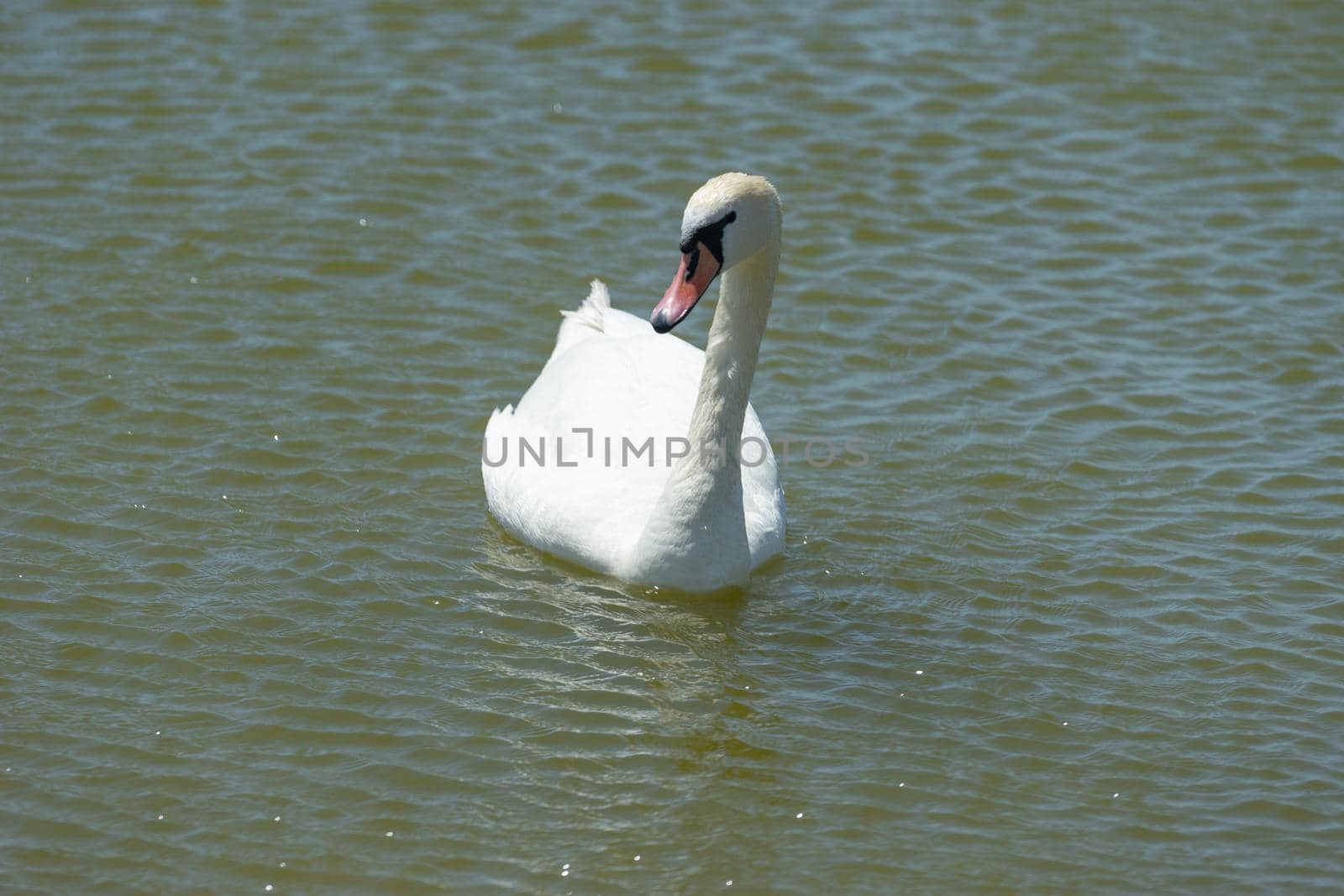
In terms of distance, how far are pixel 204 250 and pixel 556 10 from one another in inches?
175

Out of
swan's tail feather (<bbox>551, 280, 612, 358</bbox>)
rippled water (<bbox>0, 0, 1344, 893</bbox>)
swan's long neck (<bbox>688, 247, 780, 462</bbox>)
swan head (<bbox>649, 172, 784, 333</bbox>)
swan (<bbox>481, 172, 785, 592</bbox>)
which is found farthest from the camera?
swan's tail feather (<bbox>551, 280, 612, 358</bbox>)

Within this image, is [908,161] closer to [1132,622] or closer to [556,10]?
[556,10]

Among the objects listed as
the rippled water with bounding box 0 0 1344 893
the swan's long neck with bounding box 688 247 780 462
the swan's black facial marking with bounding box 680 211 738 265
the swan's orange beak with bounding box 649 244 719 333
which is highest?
the swan's black facial marking with bounding box 680 211 738 265

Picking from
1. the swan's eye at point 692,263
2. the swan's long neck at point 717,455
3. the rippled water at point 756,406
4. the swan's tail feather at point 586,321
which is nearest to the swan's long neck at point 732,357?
the swan's long neck at point 717,455

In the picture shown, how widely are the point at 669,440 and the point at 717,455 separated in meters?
0.51

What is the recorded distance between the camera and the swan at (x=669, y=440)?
7.48m

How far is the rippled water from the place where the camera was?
6.72m

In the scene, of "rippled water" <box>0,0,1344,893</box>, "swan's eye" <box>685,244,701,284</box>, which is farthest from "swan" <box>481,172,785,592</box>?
"rippled water" <box>0,0,1344,893</box>

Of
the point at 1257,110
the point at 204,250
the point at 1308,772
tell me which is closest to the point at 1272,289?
the point at 1257,110

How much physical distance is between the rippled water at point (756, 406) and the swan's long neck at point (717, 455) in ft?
1.10

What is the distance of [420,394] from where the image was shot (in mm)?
9773

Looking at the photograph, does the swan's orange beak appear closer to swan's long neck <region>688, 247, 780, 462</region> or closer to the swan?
the swan

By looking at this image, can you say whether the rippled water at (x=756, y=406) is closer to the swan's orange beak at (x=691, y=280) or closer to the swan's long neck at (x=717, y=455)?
the swan's long neck at (x=717, y=455)

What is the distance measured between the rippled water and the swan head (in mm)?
1474
